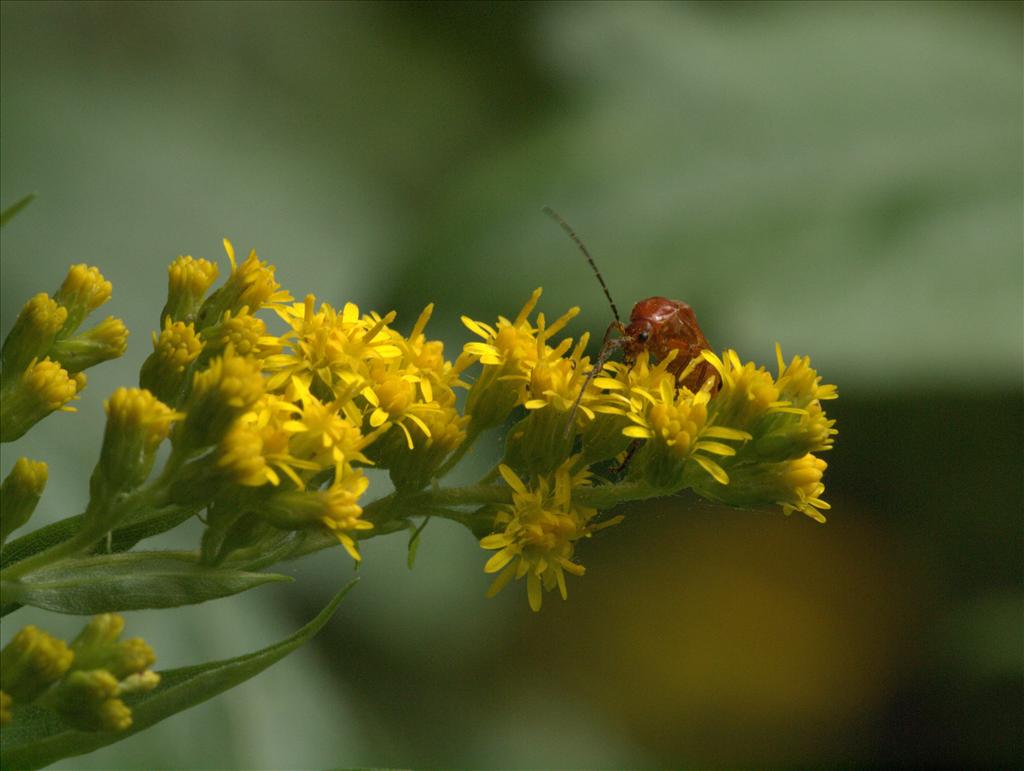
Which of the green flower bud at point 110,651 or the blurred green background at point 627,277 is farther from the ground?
the blurred green background at point 627,277

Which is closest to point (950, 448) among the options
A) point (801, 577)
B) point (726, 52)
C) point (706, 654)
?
point (801, 577)

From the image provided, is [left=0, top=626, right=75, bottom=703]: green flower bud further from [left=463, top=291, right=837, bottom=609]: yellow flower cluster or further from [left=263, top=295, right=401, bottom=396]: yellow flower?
[left=463, top=291, right=837, bottom=609]: yellow flower cluster

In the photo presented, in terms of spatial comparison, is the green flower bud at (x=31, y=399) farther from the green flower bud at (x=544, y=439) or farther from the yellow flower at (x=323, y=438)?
the green flower bud at (x=544, y=439)

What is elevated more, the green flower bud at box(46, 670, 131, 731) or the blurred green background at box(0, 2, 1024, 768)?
the blurred green background at box(0, 2, 1024, 768)

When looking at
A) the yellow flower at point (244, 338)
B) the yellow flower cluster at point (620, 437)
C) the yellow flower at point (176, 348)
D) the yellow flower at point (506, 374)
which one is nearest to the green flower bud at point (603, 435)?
the yellow flower cluster at point (620, 437)

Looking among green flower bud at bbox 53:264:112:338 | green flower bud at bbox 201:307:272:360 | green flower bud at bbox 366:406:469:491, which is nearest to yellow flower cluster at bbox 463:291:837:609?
green flower bud at bbox 366:406:469:491

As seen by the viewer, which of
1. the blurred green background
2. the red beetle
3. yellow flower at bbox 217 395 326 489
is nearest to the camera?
yellow flower at bbox 217 395 326 489

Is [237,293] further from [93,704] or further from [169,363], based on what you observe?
[93,704]
